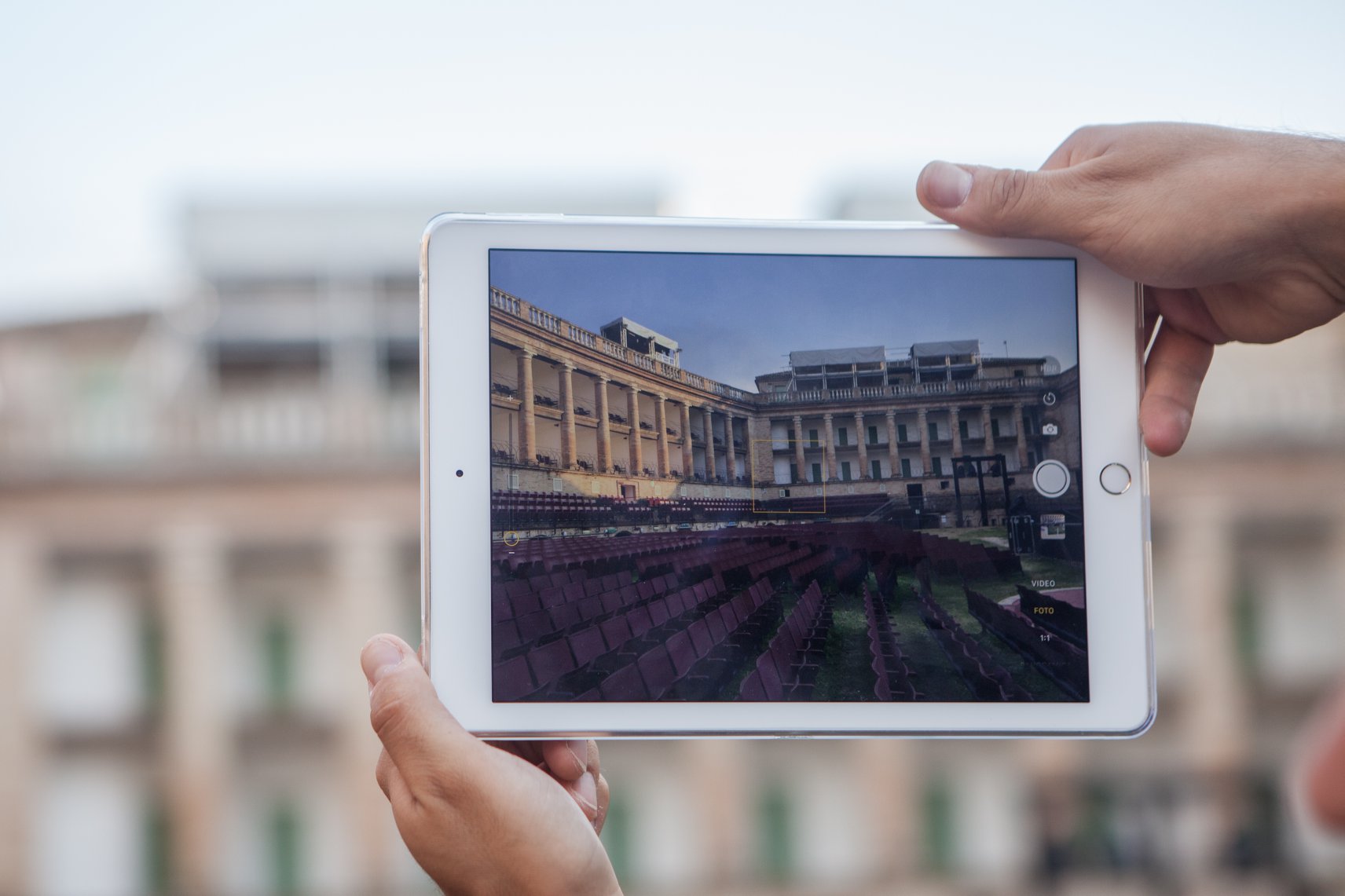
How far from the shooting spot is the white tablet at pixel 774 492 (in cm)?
167

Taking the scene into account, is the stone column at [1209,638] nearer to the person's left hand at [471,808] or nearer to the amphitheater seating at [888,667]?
the amphitheater seating at [888,667]

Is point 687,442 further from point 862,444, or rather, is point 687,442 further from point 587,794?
point 587,794

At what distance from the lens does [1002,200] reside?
1623 mm

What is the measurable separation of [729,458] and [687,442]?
68mm

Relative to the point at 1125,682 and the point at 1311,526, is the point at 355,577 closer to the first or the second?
the point at 1311,526

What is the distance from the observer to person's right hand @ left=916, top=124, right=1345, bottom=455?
1527 millimetres

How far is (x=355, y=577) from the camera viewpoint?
14.8 metres

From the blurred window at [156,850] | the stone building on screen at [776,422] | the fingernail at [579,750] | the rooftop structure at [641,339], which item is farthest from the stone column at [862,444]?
the blurred window at [156,850]

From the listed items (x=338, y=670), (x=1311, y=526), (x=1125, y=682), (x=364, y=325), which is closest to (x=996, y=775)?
(x=1311, y=526)

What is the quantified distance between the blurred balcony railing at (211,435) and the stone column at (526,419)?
12.4 metres

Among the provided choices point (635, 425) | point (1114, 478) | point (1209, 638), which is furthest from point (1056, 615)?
point (1209, 638)

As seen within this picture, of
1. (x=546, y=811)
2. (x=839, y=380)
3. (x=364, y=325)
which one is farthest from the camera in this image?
(x=364, y=325)

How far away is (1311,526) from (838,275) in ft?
51.4

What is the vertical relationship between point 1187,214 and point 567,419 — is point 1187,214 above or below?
above
